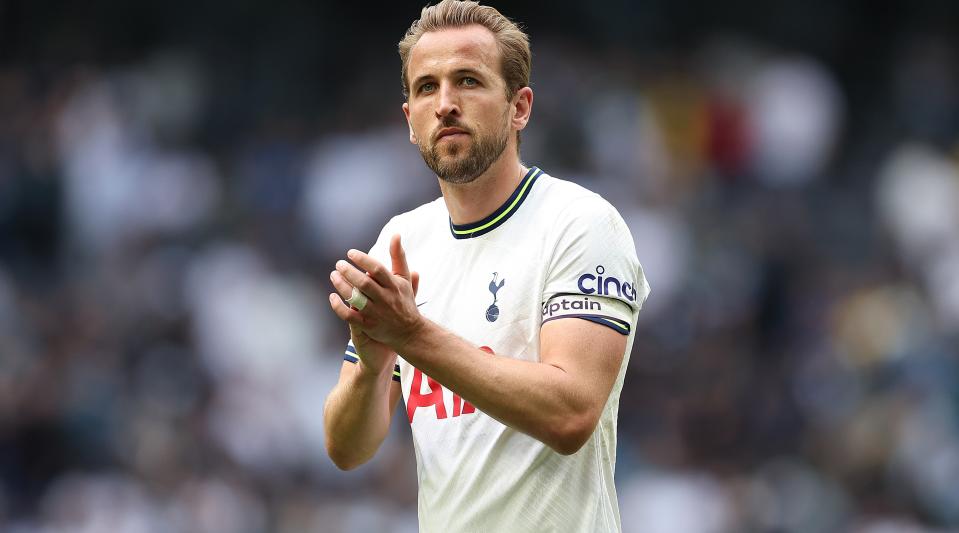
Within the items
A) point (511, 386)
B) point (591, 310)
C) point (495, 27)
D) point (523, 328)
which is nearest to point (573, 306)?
point (591, 310)

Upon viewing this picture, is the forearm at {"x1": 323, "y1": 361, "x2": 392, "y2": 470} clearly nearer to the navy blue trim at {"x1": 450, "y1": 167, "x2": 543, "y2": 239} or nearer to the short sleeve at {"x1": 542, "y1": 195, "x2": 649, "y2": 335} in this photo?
the navy blue trim at {"x1": 450, "y1": 167, "x2": 543, "y2": 239}

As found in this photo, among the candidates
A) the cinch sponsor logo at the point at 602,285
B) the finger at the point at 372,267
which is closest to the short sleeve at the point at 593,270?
the cinch sponsor logo at the point at 602,285

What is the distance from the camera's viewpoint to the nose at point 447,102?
4262mm

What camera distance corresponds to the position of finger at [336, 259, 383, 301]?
3.71 m

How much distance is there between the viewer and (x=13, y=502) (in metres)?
11.4

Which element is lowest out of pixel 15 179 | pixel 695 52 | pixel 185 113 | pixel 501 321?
pixel 501 321

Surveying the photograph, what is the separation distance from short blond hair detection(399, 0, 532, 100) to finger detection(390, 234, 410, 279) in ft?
2.43

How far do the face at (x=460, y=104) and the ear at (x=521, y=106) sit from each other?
0.23 feet

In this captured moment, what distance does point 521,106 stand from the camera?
4547 mm

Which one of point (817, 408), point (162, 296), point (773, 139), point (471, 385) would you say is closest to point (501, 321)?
point (471, 385)

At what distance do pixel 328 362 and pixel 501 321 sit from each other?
25.8ft

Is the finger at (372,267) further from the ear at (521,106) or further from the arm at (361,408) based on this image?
the ear at (521,106)

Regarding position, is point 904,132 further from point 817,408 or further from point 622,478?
point 622,478

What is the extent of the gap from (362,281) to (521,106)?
3.53 ft
